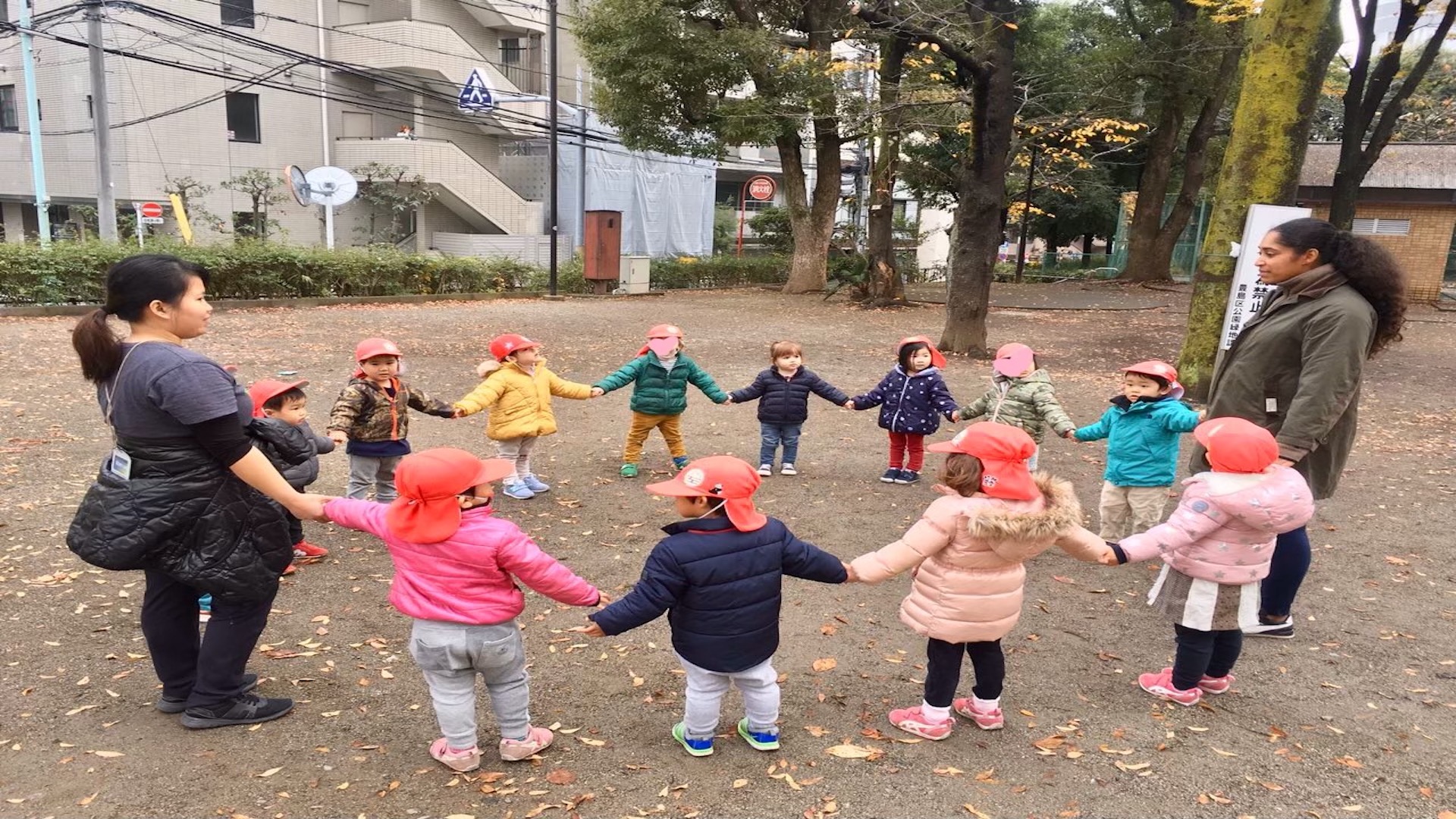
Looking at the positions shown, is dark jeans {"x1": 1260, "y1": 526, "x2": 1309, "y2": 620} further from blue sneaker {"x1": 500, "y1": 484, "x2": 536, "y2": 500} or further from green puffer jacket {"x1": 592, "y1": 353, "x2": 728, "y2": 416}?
blue sneaker {"x1": 500, "y1": 484, "x2": 536, "y2": 500}

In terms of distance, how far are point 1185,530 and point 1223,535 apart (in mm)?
162

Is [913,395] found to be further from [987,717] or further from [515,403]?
[987,717]

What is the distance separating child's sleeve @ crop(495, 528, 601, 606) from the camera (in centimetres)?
291

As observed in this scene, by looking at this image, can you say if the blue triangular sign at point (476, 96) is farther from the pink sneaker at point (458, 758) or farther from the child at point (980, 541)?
the child at point (980, 541)

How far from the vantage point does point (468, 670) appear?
3.01 meters

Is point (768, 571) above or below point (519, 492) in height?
above

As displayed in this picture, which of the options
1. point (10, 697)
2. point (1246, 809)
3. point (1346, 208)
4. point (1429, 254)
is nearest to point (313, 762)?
point (10, 697)

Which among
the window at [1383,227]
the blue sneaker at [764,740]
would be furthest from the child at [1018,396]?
the window at [1383,227]

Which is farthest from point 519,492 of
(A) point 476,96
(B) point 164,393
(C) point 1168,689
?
(A) point 476,96

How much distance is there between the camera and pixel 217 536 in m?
3.03

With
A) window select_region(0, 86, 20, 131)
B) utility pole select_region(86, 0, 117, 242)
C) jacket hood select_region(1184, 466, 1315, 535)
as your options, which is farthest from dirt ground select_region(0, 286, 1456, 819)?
window select_region(0, 86, 20, 131)

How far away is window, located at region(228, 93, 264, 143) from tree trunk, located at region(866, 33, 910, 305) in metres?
18.1

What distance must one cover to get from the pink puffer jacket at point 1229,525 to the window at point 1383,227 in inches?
973

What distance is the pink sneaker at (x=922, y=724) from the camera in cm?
339
